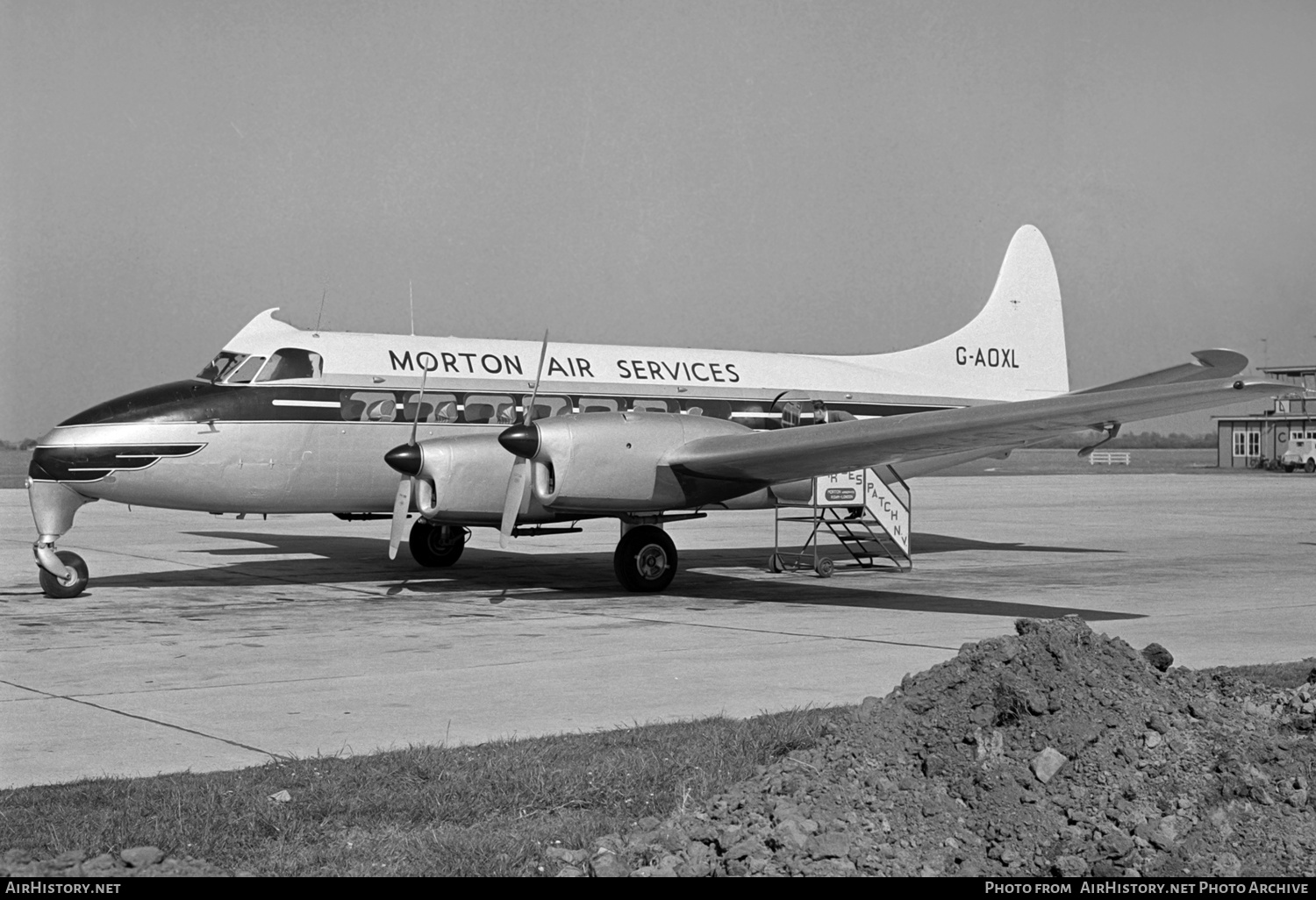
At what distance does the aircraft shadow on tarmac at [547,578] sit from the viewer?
14.8m

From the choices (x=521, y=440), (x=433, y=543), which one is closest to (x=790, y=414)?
(x=433, y=543)

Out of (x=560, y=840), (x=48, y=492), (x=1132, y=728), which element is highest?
(x=48, y=492)

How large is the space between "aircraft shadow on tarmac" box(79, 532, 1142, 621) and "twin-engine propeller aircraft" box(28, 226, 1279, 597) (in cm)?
79

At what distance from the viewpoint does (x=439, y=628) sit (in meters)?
12.5

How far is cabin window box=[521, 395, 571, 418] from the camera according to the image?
1786 centimetres

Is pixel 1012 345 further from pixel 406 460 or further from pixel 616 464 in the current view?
pixel 406 460

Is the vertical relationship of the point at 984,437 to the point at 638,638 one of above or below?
above

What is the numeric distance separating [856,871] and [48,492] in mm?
12278

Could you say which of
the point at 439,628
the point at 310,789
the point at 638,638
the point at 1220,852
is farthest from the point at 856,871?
the point at 439,628

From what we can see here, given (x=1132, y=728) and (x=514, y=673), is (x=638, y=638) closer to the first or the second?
(x=514, y=673)

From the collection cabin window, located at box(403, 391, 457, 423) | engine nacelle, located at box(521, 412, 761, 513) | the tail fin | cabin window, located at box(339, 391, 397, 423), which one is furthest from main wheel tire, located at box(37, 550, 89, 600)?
the tail fin

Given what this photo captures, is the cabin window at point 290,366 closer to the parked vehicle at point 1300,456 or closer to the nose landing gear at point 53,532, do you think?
the nose landing gear at point 53,532

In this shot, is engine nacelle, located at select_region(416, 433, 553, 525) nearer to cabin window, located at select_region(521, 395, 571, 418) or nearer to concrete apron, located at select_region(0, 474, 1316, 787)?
concrete apron, located at select_region(0, 474, 1316, 787)

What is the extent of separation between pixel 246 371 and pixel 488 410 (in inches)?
123
